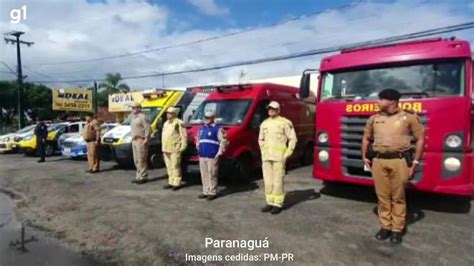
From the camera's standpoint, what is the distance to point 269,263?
15.5 feet

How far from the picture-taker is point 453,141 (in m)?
6.04

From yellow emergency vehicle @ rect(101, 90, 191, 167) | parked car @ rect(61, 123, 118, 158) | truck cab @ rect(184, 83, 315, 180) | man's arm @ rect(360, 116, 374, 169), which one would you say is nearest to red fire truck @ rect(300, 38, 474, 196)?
man's arm @ rect(360, 116, 374, 169)

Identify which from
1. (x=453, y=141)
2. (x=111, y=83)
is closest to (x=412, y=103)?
(x=453, y=141)

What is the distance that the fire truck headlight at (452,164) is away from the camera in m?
6.01

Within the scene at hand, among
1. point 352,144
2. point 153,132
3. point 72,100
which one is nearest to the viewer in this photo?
point 352,144

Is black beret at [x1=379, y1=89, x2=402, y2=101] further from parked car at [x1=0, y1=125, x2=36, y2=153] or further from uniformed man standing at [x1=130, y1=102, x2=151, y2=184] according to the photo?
parked car at [x1=0, y1=125, x2=36, y2=153]

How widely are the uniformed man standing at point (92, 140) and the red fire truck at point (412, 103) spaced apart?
6.95 meters

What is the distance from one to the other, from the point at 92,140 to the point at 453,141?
9.24 metres

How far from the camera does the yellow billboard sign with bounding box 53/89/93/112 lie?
30359 millimetres

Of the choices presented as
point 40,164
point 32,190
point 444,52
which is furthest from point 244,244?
point 40,164

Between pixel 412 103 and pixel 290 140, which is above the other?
pixel 412 103

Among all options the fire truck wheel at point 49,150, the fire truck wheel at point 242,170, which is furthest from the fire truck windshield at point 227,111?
the fire truck wheel at point 49,150

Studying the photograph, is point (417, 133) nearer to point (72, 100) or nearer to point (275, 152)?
point (275, 152)

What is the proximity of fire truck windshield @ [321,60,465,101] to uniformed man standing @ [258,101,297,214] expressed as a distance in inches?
44.8
